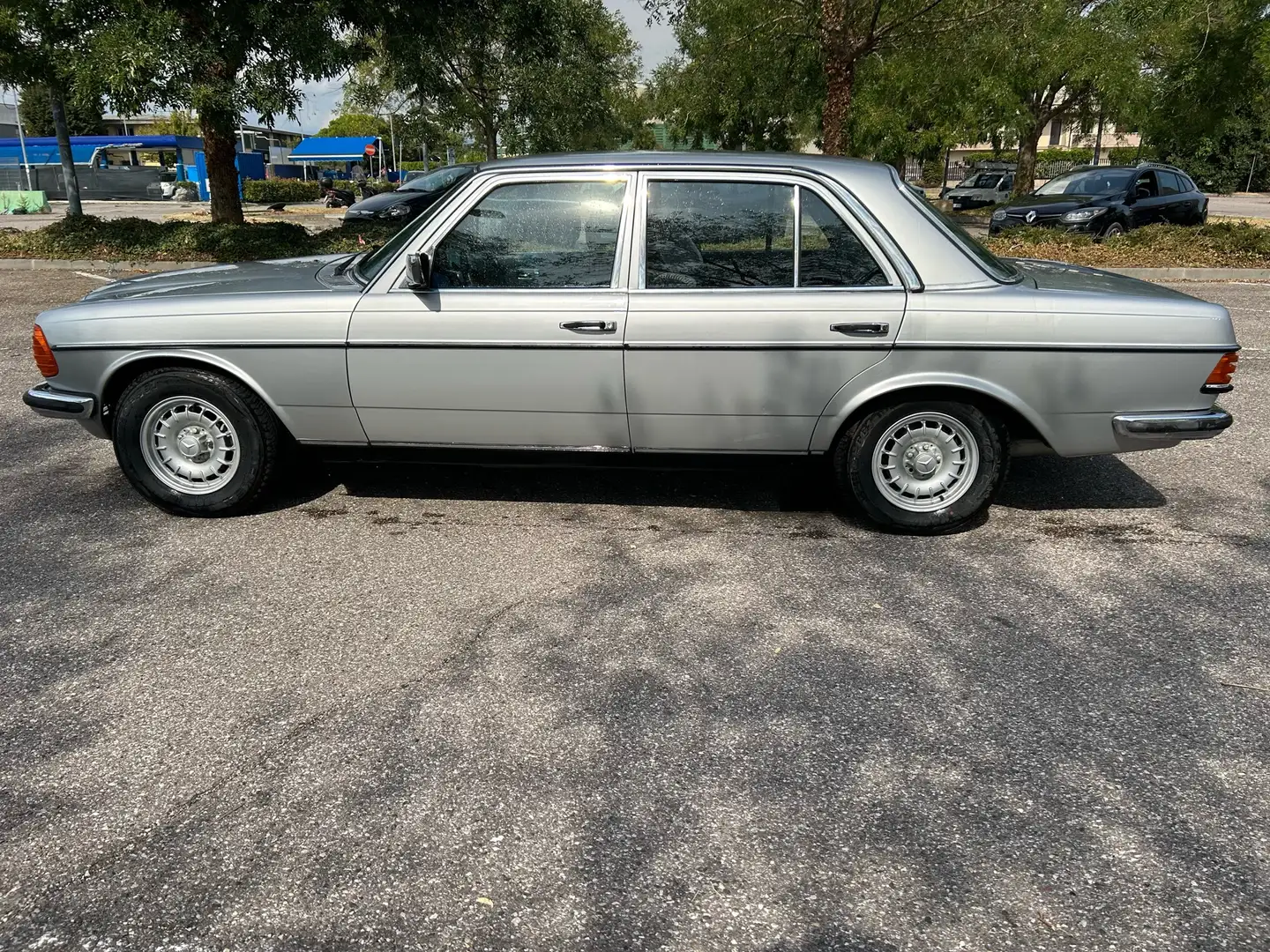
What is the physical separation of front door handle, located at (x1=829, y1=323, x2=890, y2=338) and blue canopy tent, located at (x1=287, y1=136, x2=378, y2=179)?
170 feet

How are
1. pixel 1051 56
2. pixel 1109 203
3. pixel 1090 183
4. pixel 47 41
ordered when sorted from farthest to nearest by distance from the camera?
pixel 1051 56 → pixel 1090 183 → pixel 1109 203 → pixel 47 41

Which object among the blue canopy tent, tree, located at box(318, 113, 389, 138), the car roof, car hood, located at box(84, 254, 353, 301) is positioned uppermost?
tree, located at box(318, 113, 389, 138)

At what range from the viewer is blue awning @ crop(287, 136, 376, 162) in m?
52.1

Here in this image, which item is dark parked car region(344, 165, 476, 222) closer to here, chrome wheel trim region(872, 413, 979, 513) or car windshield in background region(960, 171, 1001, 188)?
chrome wheel trim region(872, 413, 979, 513)

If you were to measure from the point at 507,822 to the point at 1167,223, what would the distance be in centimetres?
1870

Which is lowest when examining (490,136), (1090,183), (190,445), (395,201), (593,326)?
(190,445)

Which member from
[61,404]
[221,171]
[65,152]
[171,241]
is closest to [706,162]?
[61,404]

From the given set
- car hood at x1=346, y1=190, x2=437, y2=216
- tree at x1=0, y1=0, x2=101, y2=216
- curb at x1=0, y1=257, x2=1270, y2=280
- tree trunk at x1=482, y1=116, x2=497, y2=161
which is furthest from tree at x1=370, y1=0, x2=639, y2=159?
curb at x1=0, y1=257, x2=1270, y2=280

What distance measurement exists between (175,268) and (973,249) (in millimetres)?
12580

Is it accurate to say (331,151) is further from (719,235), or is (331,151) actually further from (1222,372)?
(1222,372)

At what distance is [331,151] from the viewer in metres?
53.3

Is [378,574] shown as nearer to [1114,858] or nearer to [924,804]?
[924,804]

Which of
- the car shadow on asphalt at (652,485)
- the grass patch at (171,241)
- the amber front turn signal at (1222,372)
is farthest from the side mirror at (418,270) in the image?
the grass patch at (171,241)

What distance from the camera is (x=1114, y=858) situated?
2.54 meters
